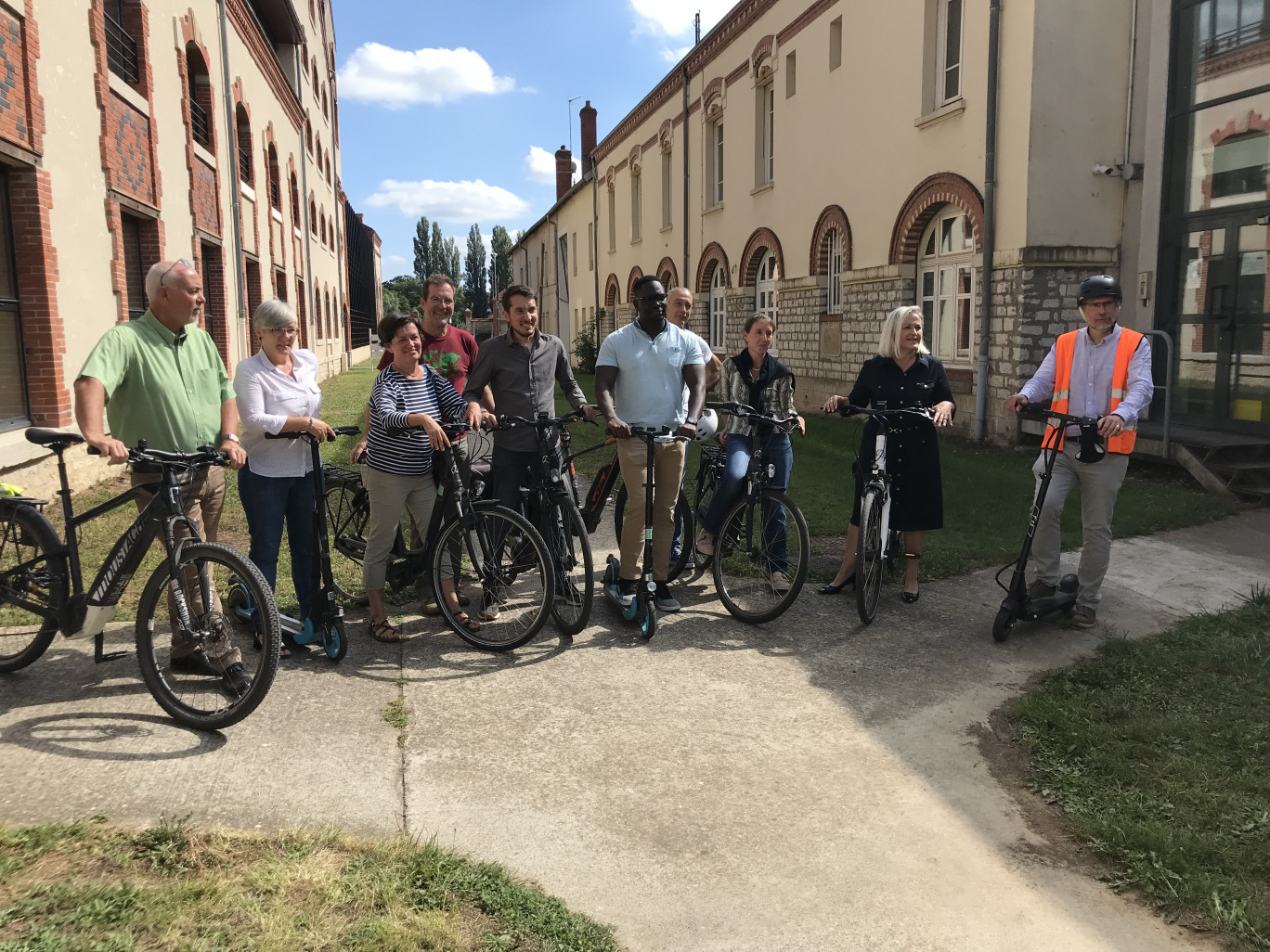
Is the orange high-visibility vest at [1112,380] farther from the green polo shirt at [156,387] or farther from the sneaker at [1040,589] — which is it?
the green polo shirt at [156,387]

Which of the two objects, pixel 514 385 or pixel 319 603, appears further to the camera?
pixel 514 385

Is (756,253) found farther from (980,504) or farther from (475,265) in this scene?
(475,265)

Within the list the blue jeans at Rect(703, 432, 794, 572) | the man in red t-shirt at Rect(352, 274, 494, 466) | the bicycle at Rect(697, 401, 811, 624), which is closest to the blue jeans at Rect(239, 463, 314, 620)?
the man in red t-shirt at Rect(352, 274, 494, 466)

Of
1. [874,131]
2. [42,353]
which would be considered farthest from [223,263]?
[874,131]

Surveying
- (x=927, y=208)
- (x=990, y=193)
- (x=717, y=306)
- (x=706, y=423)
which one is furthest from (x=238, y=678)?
(x=717, y=306)

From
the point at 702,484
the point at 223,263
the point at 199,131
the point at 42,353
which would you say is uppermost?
the point at 199,131

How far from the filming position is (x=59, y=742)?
3.69 metres

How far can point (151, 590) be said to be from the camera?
12.8 ft

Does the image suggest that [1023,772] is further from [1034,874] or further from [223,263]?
[223,263]

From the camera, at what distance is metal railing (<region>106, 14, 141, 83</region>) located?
1096 cm

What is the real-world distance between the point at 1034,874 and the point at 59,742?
11.9 ft

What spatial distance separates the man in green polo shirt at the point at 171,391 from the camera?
393 centimetres

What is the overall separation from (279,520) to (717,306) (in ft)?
72.6

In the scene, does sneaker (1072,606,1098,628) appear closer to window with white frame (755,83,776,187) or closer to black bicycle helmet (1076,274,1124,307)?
black bicycle helmet (1076,274,1124,307)
